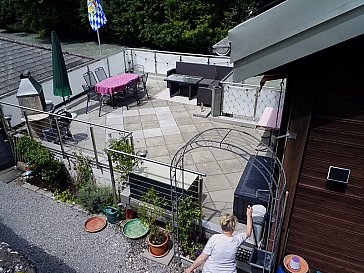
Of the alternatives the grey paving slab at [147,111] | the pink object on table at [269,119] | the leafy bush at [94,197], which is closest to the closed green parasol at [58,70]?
the grey paving slab at [147,111]

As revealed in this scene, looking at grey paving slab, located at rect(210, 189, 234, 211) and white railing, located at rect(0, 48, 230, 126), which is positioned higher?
white railing, located at rect(0, 48, 230, 126)

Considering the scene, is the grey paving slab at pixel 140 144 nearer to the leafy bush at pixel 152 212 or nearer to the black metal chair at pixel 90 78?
the leafy bush at pixel 152 212

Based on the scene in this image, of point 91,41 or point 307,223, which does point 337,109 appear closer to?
point 307,223

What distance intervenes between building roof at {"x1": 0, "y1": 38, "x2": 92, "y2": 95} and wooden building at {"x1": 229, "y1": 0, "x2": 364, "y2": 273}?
9230mm

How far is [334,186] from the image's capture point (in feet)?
11.9

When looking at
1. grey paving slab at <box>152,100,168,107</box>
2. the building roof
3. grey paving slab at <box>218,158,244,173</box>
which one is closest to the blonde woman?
grey paving slab at <box>218,158,244,173</box>

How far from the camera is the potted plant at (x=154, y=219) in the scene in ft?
17.4

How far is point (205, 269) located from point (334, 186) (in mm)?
1984

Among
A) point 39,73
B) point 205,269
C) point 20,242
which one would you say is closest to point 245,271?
point 205,269

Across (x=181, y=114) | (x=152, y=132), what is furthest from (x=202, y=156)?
(x=181, y=114)

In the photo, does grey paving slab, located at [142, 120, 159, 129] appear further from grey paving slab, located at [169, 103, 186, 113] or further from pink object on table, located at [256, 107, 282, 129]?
pink object on table, located at [256, 107, 282, 129]

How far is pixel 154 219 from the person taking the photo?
5441mm

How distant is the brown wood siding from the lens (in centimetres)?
321

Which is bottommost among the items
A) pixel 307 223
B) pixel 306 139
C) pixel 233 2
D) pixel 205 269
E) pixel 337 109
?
pixel 205 269
